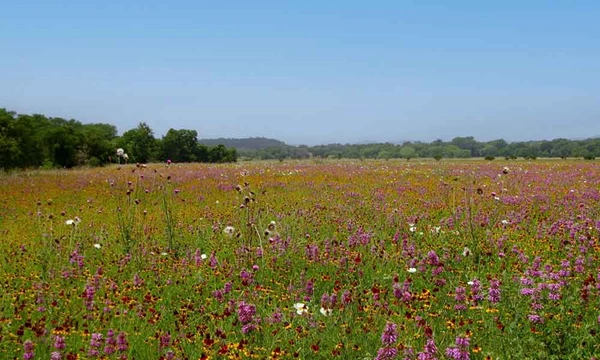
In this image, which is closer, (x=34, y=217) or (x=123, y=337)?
(x=123, y=337)

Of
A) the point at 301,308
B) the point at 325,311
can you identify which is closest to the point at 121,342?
the point at 301,308

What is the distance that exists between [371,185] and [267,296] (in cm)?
1094

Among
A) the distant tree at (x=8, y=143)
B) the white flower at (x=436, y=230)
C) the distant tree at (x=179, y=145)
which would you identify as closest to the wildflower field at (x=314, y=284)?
the white flower at (x=436, y=230)

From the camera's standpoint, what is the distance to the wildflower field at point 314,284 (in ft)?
12.7

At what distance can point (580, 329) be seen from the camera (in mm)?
3881

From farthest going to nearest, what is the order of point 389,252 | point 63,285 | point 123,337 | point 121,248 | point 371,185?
point 371,185, point 121,248, point 389,252, point 63,285, point 123,337

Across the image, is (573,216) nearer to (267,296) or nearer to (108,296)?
(267,296)

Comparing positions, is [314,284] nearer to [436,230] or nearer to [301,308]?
[301,308]

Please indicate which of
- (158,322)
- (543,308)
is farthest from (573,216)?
(158,322)

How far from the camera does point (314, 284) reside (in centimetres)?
571

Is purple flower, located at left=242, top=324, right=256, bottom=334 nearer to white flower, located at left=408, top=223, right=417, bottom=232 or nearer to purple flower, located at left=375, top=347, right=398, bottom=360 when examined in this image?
purple flower, located at left=375, top=347, right=398, bottom=360

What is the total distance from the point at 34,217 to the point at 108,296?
708cm

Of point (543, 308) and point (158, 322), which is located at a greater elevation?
point (543, 308)

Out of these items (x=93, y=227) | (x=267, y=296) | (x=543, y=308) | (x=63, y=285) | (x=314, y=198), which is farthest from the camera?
(x=314, y=198)
